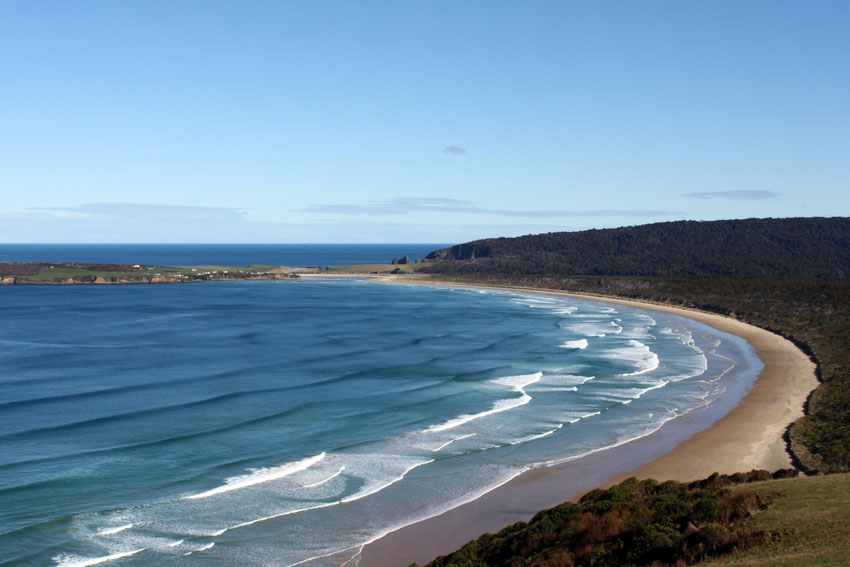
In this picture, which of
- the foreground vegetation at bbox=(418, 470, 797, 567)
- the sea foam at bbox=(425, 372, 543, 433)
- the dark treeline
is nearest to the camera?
the foreground vegetation at bbox=(418, 470, 797, 567)

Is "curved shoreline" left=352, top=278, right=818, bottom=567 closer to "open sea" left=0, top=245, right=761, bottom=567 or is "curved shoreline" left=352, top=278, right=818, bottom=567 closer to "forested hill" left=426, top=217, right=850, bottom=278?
"open sea" left=0, top=245, right=761, bottom=567

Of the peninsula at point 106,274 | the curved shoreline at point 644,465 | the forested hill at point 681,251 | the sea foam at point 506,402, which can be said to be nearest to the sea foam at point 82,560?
the curved shoreline at point 644,465

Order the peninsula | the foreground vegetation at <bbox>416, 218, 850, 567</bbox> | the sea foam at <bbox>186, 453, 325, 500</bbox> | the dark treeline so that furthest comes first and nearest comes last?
the peninsula < the dark treeline < the sea foam at <bbox>186, 453, 325, 500</bbox> < the foreground vegetation at <bbox>416, 218, 850, 567</bbox>

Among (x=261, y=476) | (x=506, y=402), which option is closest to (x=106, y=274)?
(x=506, y=402)

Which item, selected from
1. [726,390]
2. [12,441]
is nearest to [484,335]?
[726,390]

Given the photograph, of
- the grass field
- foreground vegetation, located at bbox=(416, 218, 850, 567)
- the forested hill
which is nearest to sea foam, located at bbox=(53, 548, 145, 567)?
foreground vegetation, located at bbox=(416, 218, 850, 567)

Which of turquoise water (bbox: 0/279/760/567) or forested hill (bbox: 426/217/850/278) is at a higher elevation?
forested hill (bbox: 426/217/850/278)

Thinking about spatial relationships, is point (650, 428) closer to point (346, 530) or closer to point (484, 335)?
point (346, 530)
